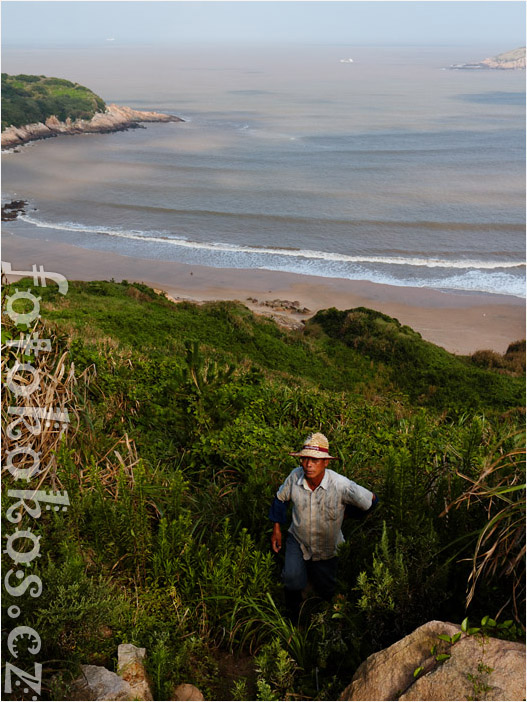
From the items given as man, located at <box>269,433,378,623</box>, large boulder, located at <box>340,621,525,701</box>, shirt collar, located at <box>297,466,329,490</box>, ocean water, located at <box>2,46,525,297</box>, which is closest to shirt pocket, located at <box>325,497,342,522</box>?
man, located at <box>269,433,378,623</box>

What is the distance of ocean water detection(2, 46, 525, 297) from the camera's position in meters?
37.3

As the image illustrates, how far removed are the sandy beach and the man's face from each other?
21.7 meters

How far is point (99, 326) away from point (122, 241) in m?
24.6

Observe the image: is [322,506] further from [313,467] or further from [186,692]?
[186,692]

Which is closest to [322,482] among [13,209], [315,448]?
[315,448]

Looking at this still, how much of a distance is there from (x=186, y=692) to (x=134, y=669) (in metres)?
0.37

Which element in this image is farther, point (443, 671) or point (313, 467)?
point (313, 467)

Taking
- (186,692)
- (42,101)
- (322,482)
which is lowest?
(186,692)

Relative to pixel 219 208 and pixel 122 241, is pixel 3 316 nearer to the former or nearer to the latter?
pixel 122 241

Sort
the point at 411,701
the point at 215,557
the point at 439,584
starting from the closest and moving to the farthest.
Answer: the point at 411,701 → the point at 439,584 → the point at 215,557

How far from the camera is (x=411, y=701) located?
3.01 m

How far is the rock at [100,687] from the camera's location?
3.31 m

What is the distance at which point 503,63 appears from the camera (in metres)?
180

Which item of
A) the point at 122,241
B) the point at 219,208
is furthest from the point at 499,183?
the point at 122,241
